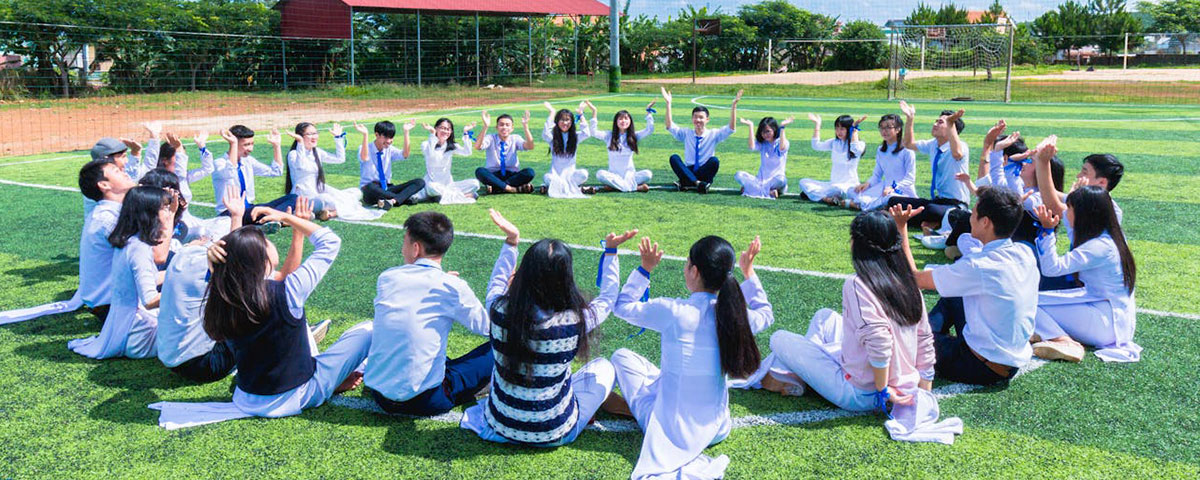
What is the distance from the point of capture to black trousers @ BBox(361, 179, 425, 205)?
1108 cm

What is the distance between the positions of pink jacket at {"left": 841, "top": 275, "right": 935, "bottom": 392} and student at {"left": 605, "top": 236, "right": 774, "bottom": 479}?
1.82 feet

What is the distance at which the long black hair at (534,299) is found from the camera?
420cm

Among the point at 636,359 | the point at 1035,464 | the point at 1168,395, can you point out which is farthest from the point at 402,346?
the point at 1168,395

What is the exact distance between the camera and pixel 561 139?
39.8 ft

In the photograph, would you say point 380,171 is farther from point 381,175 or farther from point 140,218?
point 140,218

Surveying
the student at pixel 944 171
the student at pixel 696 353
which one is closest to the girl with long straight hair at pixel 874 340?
the student at pixel 696 353

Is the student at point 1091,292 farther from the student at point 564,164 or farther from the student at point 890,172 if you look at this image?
the student at point 564,164

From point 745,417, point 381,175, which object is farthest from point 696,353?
point 381,175

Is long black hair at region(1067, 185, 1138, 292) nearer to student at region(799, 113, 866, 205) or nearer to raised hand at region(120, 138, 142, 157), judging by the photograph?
student at region(799, 113, 866, 205)

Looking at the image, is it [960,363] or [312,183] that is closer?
[960,363]

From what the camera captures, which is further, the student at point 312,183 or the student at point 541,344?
the student at point 312,183

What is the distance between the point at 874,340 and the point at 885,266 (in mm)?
397

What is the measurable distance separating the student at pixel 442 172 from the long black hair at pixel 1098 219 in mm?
7636

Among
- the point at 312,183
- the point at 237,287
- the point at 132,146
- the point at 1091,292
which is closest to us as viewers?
the point at 237,287
